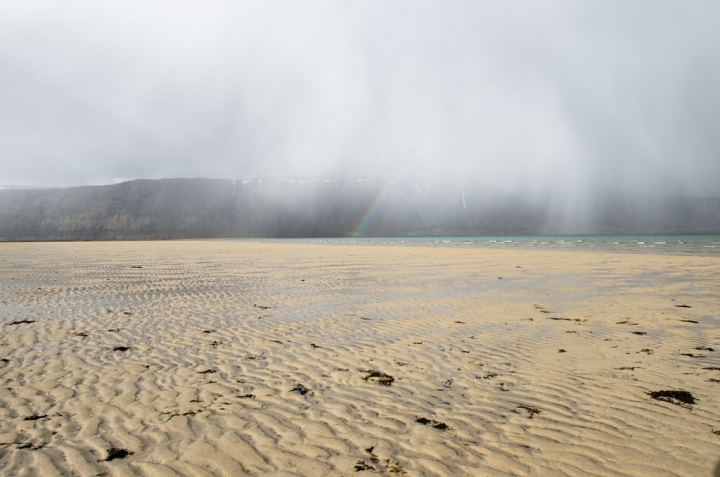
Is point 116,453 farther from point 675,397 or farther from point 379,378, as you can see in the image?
point 675,397

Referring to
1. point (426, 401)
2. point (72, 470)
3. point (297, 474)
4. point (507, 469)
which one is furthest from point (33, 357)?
point (507, 469)

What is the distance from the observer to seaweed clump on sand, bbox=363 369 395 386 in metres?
5.42

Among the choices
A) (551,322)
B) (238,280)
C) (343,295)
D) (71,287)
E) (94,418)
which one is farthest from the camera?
(238,280)

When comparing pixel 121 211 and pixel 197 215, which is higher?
pixel 121 211

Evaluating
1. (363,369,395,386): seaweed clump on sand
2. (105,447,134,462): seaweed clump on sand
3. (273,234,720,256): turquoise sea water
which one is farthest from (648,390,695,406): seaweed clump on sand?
(273,234,720,256): turquoise sea water

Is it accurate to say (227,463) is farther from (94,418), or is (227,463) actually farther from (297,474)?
(94,418)

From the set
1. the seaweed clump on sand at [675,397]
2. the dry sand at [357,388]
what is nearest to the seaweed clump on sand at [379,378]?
the dry sand at [357,388]

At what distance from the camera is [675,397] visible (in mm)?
4809

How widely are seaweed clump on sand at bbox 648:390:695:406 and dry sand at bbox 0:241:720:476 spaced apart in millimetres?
109

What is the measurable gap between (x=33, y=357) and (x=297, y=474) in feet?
19.0

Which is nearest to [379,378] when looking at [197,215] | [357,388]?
[357,388]

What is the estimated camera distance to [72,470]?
3.30 metres

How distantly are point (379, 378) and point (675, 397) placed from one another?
3.70 m

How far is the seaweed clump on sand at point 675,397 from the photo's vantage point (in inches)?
184
